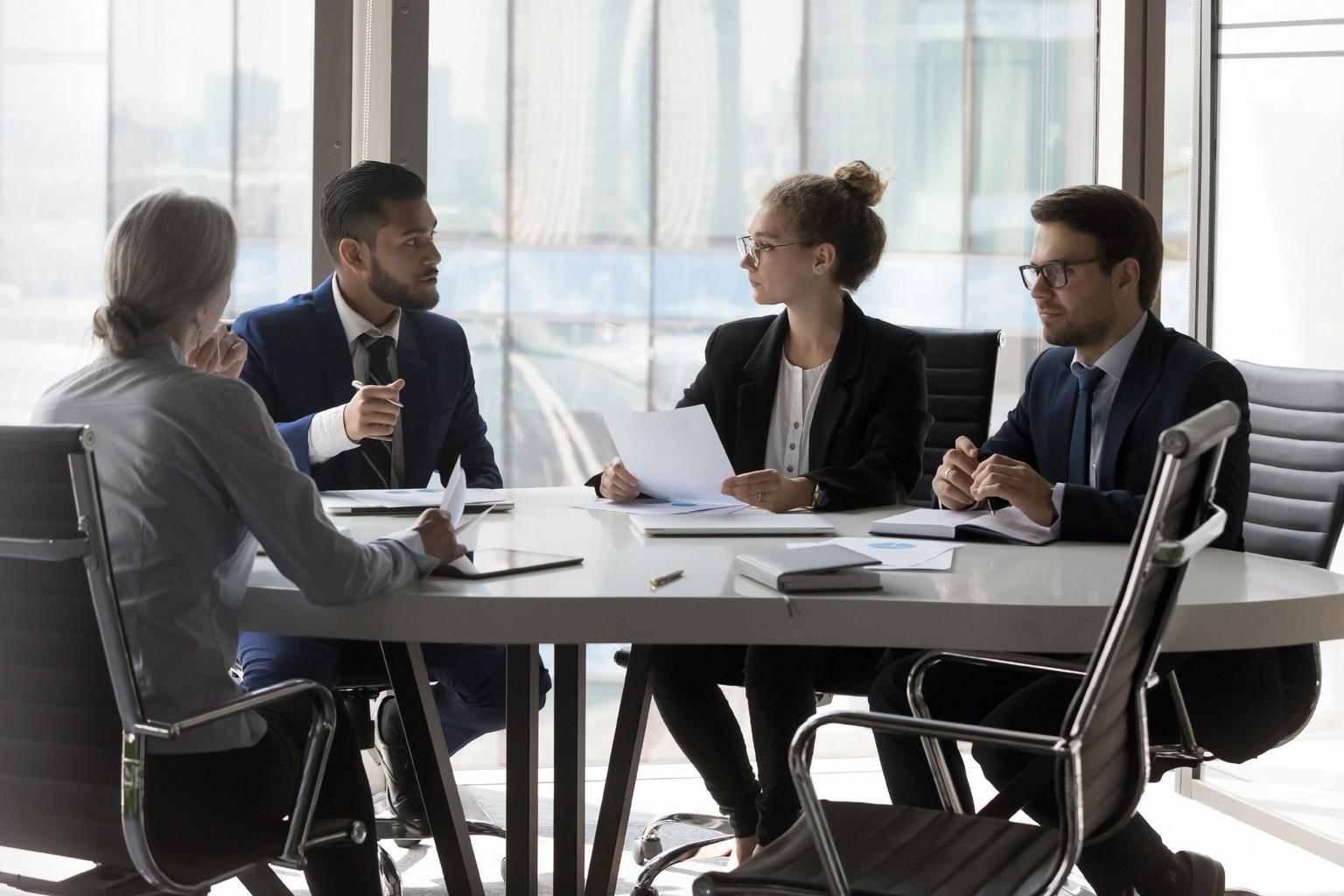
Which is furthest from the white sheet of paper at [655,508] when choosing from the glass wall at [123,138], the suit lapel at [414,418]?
the glass wall at [123,138]

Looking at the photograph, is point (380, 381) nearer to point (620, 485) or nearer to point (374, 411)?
point (374, 411)

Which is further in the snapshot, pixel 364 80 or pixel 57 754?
pixel 364 80

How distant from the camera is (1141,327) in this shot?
2.48 metres

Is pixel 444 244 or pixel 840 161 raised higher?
pixel 840 161

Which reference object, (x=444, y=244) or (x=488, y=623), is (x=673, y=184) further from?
(x=488, y=623)

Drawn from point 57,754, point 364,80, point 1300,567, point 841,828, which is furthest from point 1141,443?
point 364,80

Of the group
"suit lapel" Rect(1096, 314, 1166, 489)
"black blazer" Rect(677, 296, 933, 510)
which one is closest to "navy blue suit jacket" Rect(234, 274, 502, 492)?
"black blazer" Rect(677, 296, 933, 510)

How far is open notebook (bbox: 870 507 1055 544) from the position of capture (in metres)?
2.10

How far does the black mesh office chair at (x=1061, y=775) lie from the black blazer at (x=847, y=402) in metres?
1.02

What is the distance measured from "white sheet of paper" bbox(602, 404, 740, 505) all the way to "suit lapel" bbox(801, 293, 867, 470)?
16.4 inches

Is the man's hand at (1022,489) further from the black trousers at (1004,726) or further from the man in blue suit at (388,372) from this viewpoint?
the man in blue suit at (388,372)

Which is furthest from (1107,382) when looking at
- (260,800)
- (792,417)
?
(260,800)

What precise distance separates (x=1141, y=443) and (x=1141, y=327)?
287mm

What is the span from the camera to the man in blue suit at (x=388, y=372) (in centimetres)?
268
